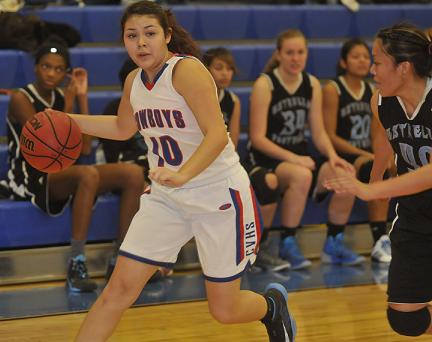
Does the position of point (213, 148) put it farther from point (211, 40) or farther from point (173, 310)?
point (211, 40)

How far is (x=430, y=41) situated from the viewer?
3484mm

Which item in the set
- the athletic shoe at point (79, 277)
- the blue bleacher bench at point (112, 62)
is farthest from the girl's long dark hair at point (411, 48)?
the blue bleacher bench at point (112, 62)

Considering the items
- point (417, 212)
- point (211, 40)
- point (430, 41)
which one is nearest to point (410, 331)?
point (417, 212)

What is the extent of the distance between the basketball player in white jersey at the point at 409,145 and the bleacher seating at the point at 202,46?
2.48 m

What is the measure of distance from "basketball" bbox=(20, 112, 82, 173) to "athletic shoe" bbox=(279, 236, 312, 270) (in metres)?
2.24

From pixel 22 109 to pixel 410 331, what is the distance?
279 centimetres

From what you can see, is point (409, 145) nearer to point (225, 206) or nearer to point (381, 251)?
point (225, 206)

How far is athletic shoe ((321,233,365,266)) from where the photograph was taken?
5.94 m

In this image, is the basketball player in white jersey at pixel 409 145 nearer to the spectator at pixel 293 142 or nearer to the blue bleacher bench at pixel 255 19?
the spectator at pixel 293 142

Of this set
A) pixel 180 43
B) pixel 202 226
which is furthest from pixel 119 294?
pixel 180 43

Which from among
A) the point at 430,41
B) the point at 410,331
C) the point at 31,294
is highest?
the point at 430,41

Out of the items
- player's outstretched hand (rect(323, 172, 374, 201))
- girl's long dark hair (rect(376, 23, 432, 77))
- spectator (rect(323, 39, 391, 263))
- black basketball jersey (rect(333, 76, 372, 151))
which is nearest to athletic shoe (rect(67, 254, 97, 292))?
spectator (rect(323, 39, 391, 263))

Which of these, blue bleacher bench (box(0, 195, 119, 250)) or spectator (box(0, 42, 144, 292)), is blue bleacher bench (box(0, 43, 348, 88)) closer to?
spectator (box(0, 42, 144, 292))

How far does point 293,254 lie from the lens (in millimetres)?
5820
